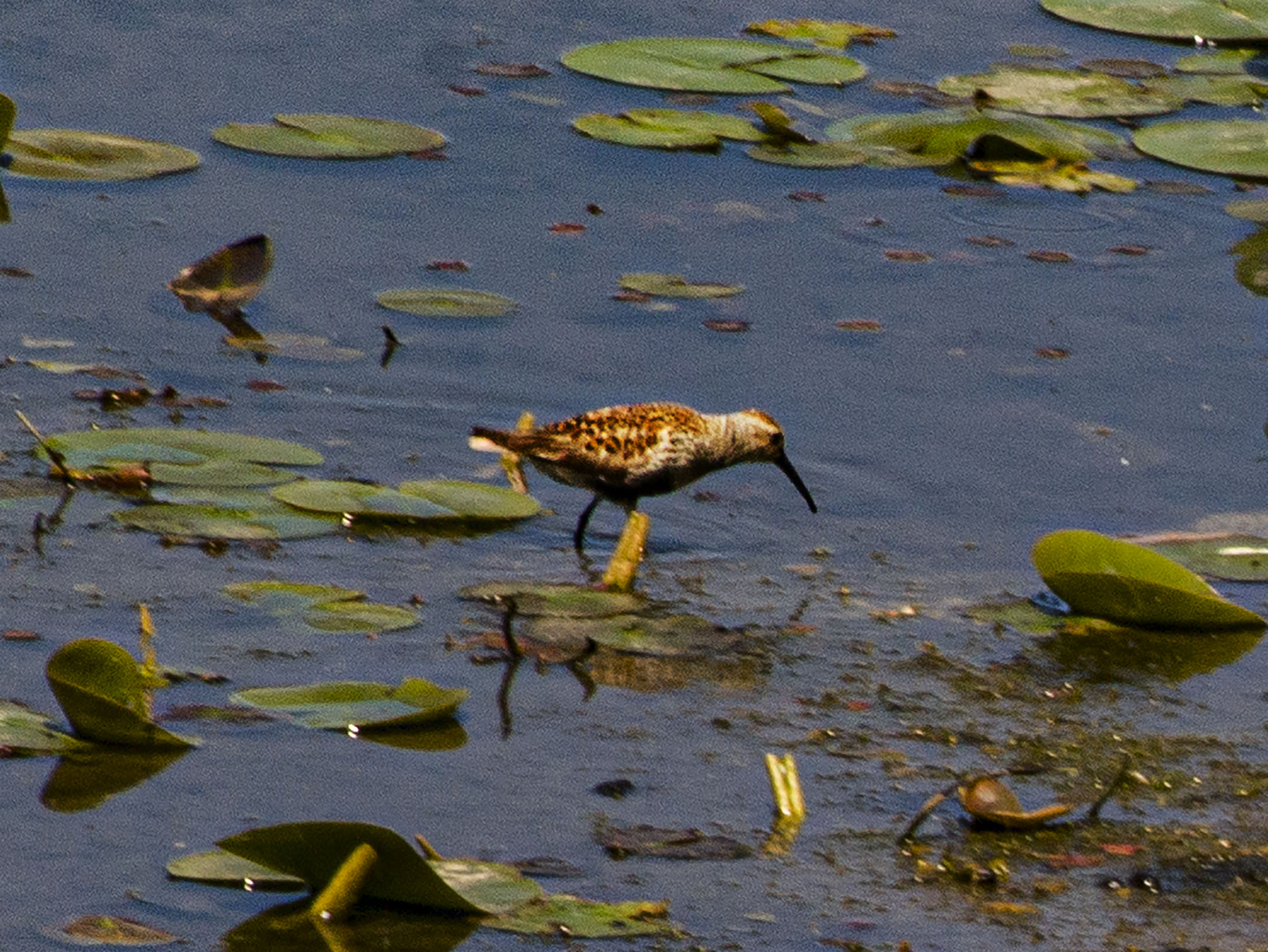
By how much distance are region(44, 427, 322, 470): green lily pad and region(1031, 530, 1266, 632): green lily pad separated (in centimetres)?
222

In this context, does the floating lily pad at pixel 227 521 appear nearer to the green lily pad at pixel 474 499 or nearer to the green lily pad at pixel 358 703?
the green lily pad at pixel 474 499

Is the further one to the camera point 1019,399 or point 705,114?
point 705,114

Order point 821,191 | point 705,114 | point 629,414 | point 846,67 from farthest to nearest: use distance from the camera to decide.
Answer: point 846,67 < point 705,114 < point 821,191 < point 629,414

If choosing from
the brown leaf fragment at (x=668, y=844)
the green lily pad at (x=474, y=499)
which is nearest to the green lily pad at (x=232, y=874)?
the brown leaf fragment at (x=668, y=844)

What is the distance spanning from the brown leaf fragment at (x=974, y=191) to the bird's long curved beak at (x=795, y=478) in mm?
3160

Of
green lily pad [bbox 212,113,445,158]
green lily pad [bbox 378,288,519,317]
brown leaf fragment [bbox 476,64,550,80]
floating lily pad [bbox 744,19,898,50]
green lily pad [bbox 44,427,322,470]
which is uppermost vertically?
floating lily pad [bbox 744,19,898,50]

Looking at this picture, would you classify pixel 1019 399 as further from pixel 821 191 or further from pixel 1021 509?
pixel 821 191

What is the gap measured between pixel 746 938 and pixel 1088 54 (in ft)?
27.4

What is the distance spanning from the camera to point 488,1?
39.2 feet

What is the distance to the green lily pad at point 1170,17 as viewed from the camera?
11.9m

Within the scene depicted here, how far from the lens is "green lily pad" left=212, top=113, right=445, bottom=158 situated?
9.58 metres

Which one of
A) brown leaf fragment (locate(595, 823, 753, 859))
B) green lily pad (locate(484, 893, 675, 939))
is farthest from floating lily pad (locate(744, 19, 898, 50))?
green lily pad (locate(484, 893, 675, 939))

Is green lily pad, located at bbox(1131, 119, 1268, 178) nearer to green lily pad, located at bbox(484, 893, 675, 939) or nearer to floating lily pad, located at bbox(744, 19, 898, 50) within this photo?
floating lily pad, located at bbox(744, 19, 898, 50)

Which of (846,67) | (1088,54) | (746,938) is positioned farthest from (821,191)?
(746,938)
